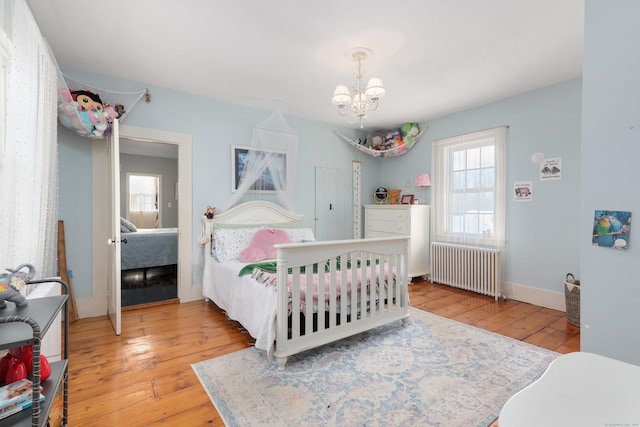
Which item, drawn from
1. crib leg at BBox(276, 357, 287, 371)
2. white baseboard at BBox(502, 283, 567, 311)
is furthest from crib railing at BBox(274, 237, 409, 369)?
white baseboard at BBox(502, 283, 567, 311)

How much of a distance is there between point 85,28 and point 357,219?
4.17 meters

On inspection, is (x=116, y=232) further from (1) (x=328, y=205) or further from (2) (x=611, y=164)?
(2) (x=611, y=164)

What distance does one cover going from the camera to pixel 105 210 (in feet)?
10.4

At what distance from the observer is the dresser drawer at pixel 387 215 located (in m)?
4.46

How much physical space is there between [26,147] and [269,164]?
2310 mm

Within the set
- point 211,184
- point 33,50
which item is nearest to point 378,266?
point 211,184

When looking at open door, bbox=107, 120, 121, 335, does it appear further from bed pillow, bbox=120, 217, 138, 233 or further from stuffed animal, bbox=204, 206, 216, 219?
bed pillow, bbox=120, 217, 138, 233

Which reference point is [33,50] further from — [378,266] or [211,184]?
[378,266]

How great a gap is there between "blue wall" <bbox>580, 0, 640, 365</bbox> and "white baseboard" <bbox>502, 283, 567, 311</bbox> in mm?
2616

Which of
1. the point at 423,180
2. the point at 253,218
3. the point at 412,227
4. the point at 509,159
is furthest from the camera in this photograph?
the point at 423,180

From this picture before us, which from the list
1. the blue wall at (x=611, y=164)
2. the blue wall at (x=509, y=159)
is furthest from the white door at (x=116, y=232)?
the blue wall at (x=611, y=164)

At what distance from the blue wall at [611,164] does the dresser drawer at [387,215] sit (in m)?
3.15

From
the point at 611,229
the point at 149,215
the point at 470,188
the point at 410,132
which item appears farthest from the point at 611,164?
the point at 149,215

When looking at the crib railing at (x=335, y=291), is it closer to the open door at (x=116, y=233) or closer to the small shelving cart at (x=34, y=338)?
the small shelving cart at (x=34, y=338)
